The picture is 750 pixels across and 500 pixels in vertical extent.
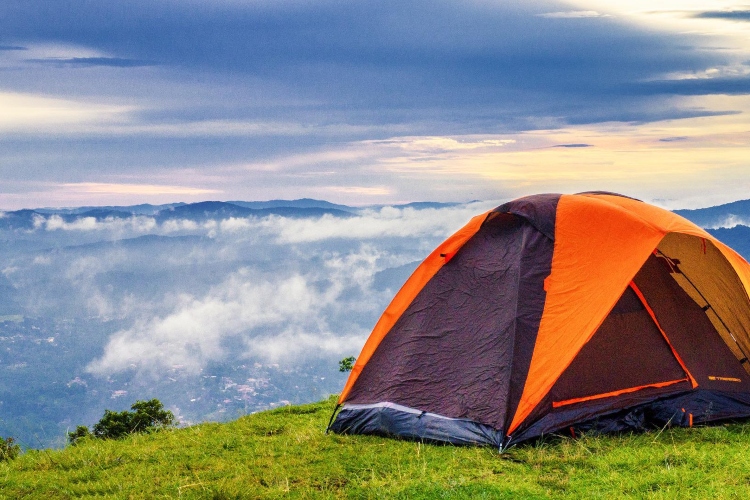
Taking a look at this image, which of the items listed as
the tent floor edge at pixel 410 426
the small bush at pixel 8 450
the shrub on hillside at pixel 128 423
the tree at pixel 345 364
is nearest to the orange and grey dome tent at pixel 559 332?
the tent floor edge at pixel 410 426

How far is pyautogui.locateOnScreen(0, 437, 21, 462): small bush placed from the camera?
9.30 metres

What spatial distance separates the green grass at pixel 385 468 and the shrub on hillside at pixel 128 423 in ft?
6.27

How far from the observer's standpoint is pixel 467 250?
383 inches

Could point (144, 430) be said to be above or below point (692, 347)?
below

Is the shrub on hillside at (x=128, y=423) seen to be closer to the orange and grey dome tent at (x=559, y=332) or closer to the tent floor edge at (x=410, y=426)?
the tent floor edge at (x=410, y=426)

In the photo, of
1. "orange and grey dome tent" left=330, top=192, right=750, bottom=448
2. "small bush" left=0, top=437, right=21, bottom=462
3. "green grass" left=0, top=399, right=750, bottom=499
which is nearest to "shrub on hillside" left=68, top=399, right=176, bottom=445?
"small bush" left=0, top=437, right=21, bottom=462

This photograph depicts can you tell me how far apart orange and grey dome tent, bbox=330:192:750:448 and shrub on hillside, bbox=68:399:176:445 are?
4329 millimetres

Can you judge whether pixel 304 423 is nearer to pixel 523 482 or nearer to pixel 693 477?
pixel 523 482

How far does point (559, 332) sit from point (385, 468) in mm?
3011

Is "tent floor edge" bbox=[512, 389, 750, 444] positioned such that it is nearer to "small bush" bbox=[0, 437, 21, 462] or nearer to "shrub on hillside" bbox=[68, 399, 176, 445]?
"shrub on hillside" bbox=[68, 399, 176, 445]

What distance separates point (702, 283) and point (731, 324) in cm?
80

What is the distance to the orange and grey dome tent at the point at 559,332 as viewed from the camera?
337 inches

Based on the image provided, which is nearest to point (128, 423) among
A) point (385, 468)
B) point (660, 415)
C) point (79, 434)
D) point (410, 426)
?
point (79, 434)

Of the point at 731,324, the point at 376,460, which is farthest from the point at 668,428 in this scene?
the point at 376,460
